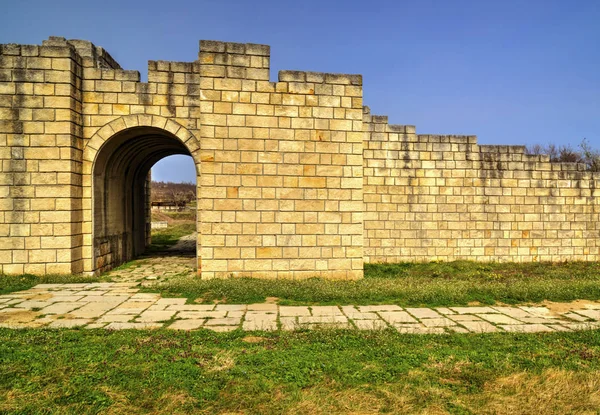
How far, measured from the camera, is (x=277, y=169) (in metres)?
7.48

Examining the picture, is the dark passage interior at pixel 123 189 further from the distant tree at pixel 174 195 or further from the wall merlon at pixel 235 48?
the distant tree at pixel 174 195

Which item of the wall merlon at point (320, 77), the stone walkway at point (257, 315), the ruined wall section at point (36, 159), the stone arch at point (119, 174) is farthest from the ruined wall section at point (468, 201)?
the ruined wall section at point (36, 159)

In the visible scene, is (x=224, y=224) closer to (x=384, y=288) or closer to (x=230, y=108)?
(x=230, y=108)

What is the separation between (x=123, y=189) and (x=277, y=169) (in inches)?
208

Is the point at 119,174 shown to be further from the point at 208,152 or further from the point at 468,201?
the point at 468,201

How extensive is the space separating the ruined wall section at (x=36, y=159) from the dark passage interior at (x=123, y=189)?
2.58ft

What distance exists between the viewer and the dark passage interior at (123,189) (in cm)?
834

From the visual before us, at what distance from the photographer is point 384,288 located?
654 cm

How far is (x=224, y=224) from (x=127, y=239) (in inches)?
191

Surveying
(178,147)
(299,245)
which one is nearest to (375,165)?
(299,245)

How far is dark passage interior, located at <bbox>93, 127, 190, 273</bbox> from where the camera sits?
834 centimetres

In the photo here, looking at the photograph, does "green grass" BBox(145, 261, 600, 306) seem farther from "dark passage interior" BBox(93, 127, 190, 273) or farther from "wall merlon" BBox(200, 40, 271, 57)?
"wall merlon" BBox(200, 40, 271, 57)

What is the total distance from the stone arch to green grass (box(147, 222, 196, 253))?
→ 2.99 m

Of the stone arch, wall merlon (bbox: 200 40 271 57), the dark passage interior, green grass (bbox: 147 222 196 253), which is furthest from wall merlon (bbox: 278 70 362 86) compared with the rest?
green grass (bbox: 147 222 196 253)
